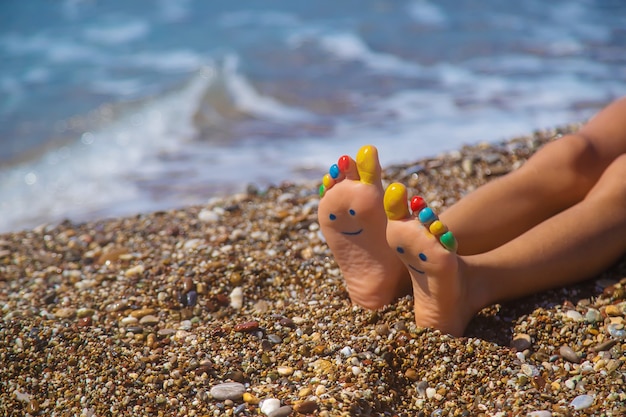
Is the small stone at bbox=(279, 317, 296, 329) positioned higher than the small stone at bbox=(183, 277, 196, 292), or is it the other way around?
the small stone at bbox=(183, 277, 196, 292)

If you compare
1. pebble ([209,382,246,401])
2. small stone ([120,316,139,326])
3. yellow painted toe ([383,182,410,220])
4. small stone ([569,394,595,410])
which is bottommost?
small stone ([569,394,595,410])

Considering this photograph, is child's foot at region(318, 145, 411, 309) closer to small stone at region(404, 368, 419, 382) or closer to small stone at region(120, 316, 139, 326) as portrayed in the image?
small stone at region(404, 368, 419, 382)

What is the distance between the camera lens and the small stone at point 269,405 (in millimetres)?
2262

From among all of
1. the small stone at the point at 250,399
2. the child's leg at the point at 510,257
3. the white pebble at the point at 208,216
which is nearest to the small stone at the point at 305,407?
the small stone at the point at 250,399

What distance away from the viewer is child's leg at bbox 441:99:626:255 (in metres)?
2.78

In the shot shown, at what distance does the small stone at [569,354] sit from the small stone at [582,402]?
0.19 metres

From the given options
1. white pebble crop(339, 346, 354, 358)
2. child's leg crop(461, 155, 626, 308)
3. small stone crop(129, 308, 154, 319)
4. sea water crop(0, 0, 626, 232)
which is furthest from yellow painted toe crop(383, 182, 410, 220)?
sea water crop(0, 0, 626, 232)

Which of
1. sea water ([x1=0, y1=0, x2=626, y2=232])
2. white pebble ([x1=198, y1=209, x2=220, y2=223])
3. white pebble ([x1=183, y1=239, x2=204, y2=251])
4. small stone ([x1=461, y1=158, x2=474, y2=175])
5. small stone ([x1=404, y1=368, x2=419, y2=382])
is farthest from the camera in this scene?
sea water ([x1=0, y1=0, x2=626, y2=232])

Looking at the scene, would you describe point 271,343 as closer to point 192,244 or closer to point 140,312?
point 140,312

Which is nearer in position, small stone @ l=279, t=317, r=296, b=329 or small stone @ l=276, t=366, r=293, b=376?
small stone @ l=276, t=366, r=293, b=376

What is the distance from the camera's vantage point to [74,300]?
3.08 m

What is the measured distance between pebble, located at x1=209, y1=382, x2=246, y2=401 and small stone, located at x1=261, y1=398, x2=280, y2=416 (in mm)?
106

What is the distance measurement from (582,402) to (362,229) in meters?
0.93

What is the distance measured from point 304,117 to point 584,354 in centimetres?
443
